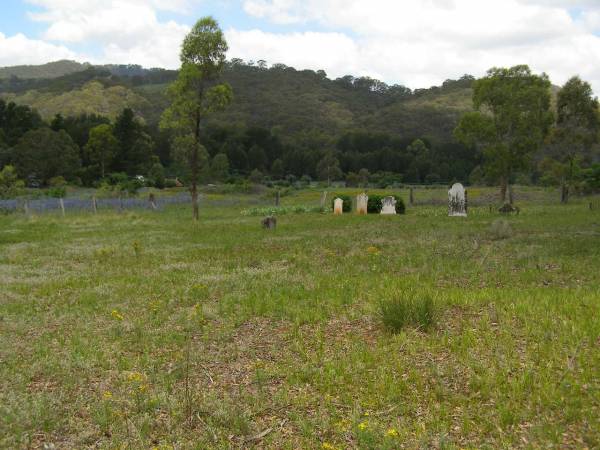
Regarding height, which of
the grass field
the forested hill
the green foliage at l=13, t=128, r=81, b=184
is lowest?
the grass field

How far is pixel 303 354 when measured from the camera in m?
8.02

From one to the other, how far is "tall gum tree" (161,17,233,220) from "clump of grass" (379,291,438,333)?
24763mm

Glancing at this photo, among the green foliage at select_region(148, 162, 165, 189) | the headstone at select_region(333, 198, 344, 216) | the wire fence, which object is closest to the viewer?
the headstone at select_region(333, 198, 344, 216)

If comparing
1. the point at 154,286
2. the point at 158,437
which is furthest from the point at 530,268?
the point at 158,437

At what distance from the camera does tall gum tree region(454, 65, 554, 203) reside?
3891 centimetres

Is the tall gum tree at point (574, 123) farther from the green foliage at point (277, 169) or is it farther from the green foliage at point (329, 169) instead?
the green foliage at point (277, 169)

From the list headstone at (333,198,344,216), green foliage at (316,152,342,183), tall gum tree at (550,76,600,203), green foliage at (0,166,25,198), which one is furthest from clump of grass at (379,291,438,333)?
green foliage at (316,152,342,183)

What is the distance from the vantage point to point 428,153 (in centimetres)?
12050

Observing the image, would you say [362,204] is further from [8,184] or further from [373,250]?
[8,184]

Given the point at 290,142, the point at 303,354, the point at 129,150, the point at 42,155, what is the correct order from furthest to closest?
the point at 290,142 < the point at 129,150 < the point at 42,155 < the point at 303,354

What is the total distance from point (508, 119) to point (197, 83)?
2316 cm

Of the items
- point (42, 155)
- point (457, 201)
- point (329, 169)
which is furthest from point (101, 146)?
point (457, 201)

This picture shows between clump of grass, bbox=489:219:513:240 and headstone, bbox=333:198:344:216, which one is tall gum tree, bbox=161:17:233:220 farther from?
clump of grass, bbox=489:219:513:240

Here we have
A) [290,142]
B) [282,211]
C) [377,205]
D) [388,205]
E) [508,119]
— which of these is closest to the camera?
[388,205]
